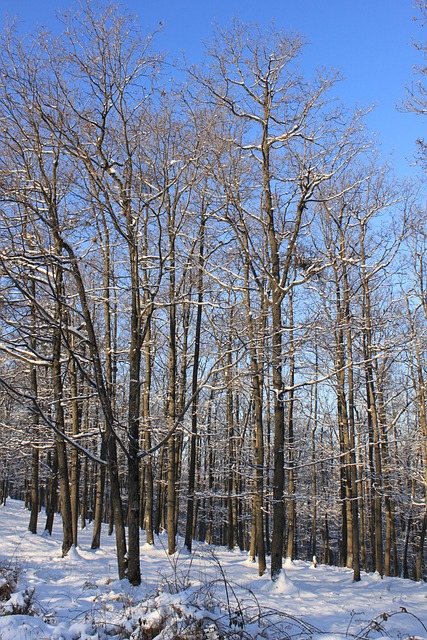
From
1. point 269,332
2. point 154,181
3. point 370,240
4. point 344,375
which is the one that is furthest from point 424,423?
point 154,181

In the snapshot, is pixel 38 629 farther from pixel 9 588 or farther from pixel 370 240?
pixel 370 240

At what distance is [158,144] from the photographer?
27.4 ft

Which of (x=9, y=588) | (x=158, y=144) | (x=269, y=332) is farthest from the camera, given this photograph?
(x=269, y=332)

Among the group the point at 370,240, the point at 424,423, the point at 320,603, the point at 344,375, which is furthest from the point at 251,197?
the point at 424,423

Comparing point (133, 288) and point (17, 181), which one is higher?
point (17, 181)

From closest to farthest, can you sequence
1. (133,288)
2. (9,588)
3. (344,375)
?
(9,588) → (133,288) → (344,375)

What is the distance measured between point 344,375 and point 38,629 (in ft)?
42.0

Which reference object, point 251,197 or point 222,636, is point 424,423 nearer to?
point 251,197

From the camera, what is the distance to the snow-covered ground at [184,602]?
369 cm

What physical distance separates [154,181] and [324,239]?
8418 millimetres

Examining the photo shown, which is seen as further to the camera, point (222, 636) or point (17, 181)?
point (17, 181)

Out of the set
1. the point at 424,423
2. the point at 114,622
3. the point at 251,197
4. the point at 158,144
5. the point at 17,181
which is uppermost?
the point at 251,197

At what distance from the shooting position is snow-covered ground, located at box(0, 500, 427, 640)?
3691mm

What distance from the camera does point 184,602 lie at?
3.83 metres
